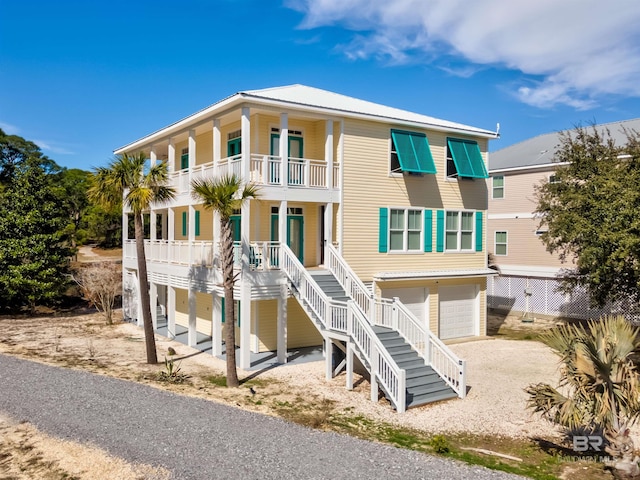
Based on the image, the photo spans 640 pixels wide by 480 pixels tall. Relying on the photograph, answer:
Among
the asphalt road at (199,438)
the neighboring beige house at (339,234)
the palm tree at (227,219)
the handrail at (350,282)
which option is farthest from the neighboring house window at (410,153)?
the asphalt road at (199,438)

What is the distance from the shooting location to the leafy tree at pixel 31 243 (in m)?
26.1

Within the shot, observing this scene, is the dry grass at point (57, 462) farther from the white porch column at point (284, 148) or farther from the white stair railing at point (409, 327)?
the white porch column at point (284, 148)

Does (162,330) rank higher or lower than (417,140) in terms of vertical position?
lower

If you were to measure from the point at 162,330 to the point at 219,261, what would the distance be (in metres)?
7.26

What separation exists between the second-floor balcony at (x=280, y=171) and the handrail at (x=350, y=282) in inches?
98.9

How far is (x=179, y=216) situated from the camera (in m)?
25.7

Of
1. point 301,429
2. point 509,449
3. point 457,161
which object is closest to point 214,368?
point 301,429

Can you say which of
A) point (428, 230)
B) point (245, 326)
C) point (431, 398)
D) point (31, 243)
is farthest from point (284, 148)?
point (31, 243)

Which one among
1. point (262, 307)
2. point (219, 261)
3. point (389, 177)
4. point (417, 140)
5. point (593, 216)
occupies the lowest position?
point (262, 307)

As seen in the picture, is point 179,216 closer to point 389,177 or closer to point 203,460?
point 389,177

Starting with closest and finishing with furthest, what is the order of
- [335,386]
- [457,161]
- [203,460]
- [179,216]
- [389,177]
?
[203,460], [335,386], [389,177], [457,161], [179,216]

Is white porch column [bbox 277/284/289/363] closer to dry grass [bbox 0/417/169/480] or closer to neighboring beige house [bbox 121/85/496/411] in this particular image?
neighboring beige house [bbox 121/85/496/411]

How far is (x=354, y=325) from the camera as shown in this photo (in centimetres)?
1463

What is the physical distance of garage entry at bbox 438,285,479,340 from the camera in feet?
74.4
